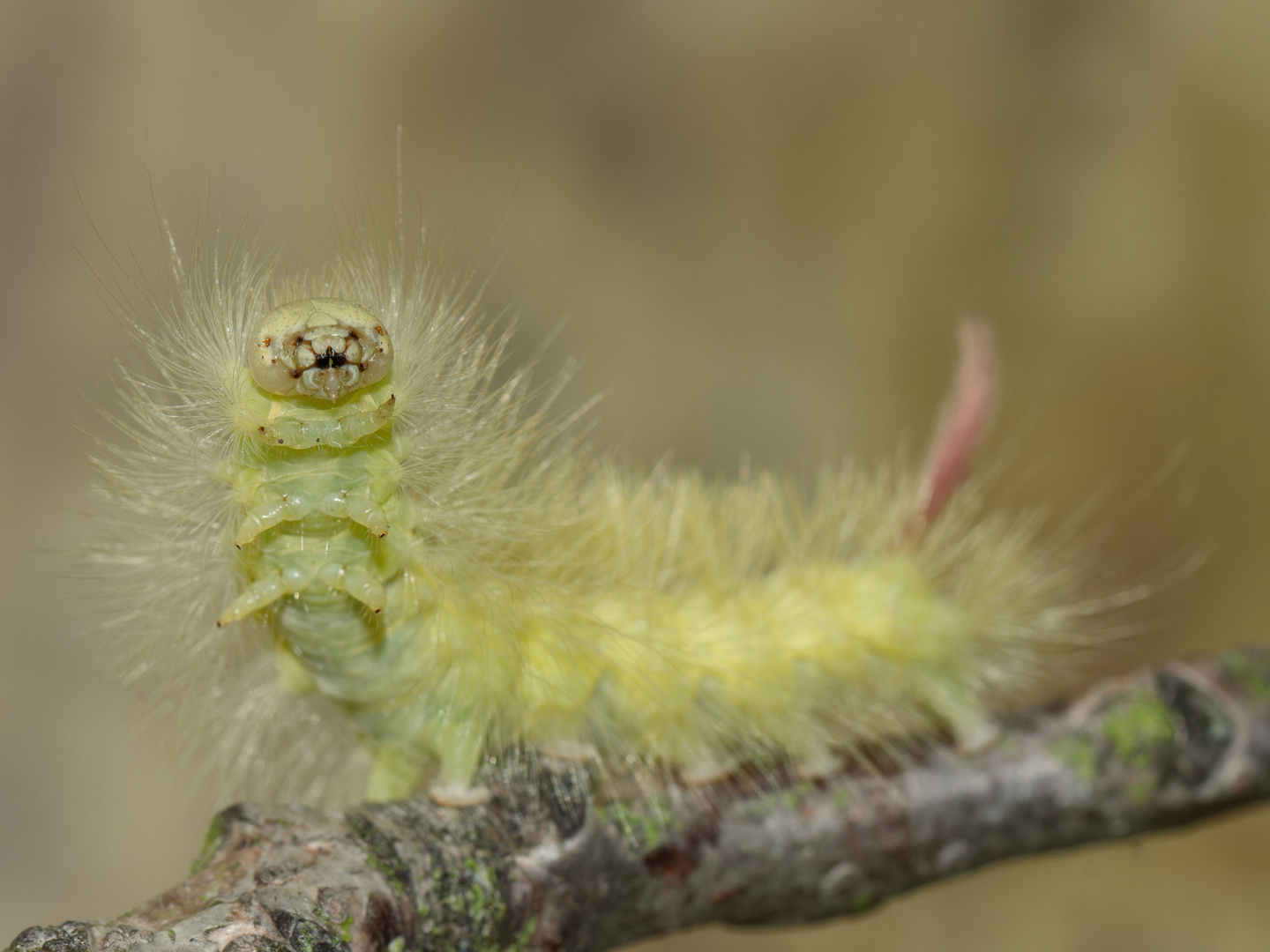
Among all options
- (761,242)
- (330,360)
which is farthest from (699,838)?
(761,242)

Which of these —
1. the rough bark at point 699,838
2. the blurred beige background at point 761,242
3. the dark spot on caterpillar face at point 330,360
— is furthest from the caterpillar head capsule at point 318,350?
the blurred beige background at point 761,242

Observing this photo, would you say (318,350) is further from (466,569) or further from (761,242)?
(761,242)

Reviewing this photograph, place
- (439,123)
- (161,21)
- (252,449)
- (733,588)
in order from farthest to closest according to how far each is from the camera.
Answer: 1. (439,123)
2. (161,21)
3. (733,588)
4. (252,449)

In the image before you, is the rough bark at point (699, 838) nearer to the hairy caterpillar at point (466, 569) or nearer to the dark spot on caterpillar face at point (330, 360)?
the hairy caterpillar at point (466, 569)

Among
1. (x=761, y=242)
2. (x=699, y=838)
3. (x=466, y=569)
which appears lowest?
(x=699, y=838)

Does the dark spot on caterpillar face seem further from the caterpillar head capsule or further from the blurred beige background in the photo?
the blurred beige background

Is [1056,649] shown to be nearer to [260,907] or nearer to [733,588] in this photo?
[733,588]

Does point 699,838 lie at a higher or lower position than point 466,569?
lower

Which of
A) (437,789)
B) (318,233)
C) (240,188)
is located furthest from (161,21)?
(437,789)
